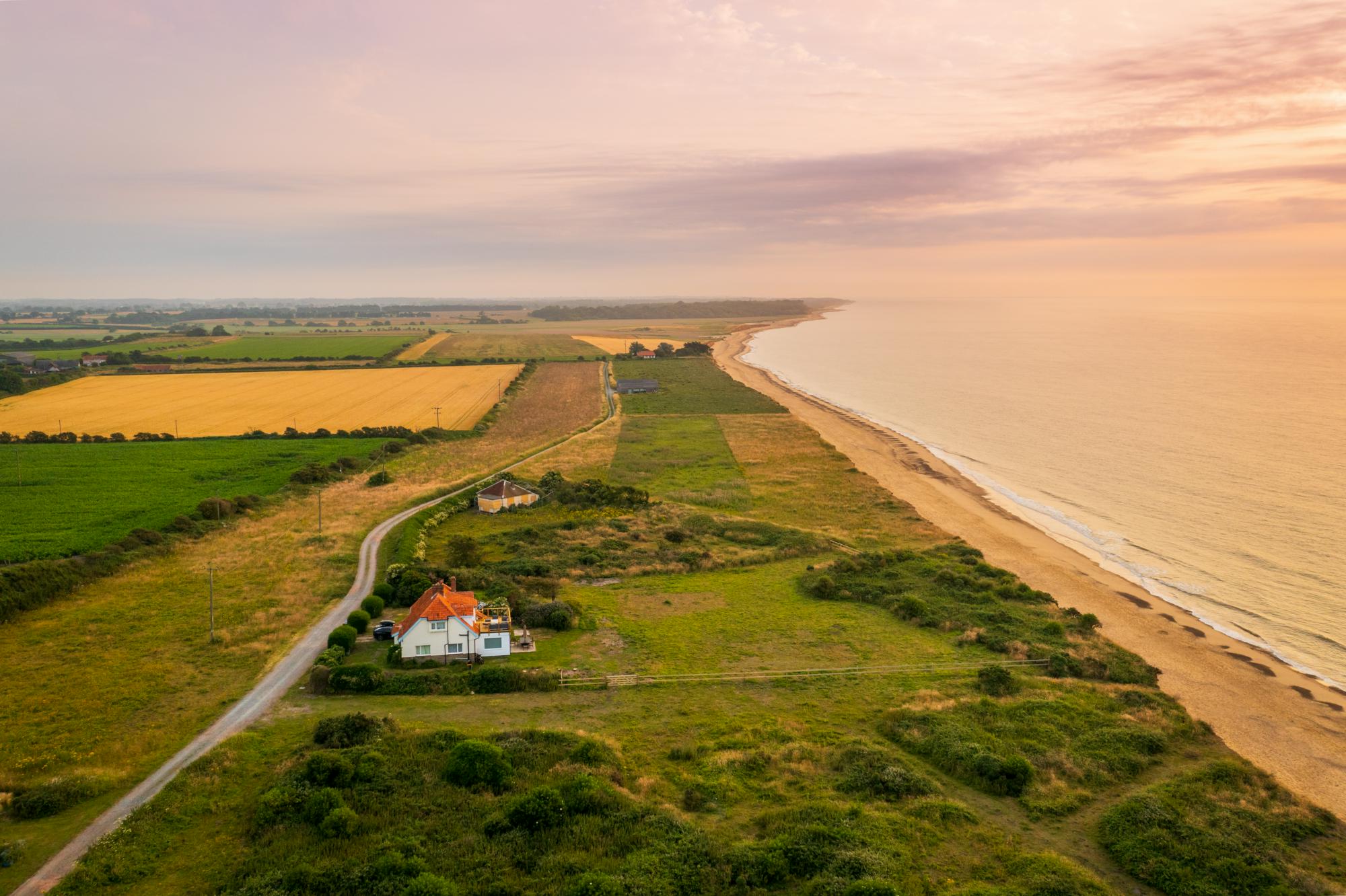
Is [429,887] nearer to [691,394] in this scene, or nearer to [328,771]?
[328,771]

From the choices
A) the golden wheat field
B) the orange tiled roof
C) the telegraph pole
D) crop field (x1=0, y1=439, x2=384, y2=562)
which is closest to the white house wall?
the orange tiled roof

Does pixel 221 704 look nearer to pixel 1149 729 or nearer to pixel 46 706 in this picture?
pixel 46 706

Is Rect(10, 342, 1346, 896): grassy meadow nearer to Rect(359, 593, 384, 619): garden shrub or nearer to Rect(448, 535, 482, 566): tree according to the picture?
Rect(448, 535, 482, 566): tree

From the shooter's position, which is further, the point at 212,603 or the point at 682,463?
the point at 682,463

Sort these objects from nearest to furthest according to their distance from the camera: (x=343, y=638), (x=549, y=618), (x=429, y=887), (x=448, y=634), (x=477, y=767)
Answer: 1. (x=429, y=887)
2. (x=477, y=767)
3. (x=448, y=634)
4. (x=343, y=638)
5. (x=549, y=618)

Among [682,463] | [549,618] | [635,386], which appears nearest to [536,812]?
[549,618]

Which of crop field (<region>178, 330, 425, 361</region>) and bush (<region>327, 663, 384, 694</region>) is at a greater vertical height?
crop field (<region>178, 330, 425, 361</region>)
